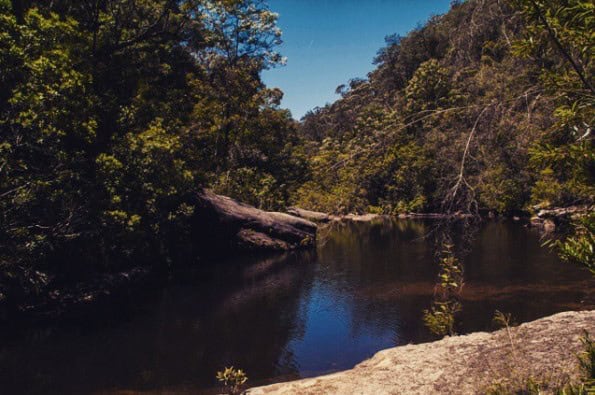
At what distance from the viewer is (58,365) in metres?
12.8

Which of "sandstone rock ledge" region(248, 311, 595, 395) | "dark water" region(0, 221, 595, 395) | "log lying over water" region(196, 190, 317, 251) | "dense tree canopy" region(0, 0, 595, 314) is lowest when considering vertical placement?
"dark water" region(0, 221, 595, 395)

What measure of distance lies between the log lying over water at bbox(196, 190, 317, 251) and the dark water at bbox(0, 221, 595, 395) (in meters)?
4.91

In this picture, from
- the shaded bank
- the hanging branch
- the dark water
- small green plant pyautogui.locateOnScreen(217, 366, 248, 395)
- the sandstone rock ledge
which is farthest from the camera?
the shaded bank

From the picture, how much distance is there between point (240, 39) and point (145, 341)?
27.9 meters

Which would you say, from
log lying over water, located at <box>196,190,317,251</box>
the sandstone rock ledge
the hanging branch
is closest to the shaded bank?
log lying over water, located at <box>196,190,317,251</box>

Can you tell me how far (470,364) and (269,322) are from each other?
9.24 m

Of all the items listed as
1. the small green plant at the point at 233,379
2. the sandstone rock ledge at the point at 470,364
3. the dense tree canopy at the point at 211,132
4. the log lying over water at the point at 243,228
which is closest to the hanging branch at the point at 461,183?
the dense tree canopy at the point at 211,132

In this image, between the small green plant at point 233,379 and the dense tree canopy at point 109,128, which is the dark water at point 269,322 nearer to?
the small green plant at point 233,379

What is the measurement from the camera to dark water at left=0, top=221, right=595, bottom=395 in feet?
39.7

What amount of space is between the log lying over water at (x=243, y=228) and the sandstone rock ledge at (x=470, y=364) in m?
20.5

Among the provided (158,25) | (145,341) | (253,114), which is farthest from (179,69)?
(145,341)

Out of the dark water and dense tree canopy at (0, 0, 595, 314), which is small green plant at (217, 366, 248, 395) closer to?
the dark water

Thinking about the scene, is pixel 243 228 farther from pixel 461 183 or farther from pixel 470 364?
pixel 461 183

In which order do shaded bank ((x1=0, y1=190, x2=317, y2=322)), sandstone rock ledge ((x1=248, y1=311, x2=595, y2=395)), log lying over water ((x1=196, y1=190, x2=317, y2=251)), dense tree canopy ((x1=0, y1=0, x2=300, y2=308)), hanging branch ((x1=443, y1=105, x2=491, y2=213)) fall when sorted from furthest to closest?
1. log lying over water ((x1=196, y1=190, x2=317, y2=251))
2. shaded bank ((x1=0, y1=190, x2=317, y2=322))
3. dense tree canopy ((x1=0, y1=0, x2=300, y2=308))
4. sandstone rock ledge ((x1=248, y1=311, x2=595, y2=395))
5. hanging branch ((x1=443, y1=105, x2=491, y2=213))
